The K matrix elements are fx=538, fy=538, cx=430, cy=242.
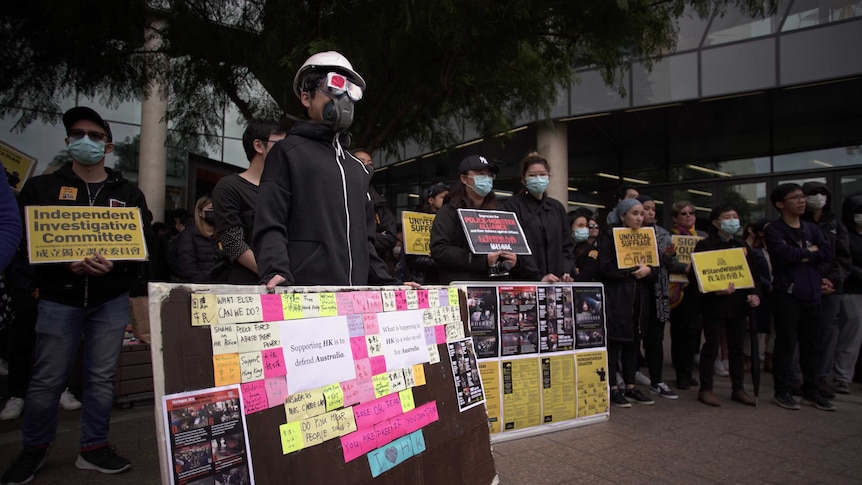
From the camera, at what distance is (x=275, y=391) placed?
194cm

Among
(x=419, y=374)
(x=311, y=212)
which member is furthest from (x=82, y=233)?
(x=419, y=374)

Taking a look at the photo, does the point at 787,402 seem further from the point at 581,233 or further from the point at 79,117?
the point at 79,117

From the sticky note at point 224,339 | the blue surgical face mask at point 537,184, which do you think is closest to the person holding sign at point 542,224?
the blue surgical face mask at point 537,184

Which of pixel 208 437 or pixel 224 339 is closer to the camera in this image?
pixel 208 437

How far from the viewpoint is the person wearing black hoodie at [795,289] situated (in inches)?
212

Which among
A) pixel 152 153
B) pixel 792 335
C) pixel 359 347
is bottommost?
pixel 792 335

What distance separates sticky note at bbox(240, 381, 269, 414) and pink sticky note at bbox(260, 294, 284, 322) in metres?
0.23

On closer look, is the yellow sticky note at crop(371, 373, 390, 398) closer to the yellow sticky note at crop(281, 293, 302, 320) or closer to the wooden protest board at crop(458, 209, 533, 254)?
the yellow sticky note at crop(281, 293, 302, 320)

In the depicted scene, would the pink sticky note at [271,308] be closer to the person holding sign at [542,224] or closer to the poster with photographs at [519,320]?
the poster with photographs at [519,320]

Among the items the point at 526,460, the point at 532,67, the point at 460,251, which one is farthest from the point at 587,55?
the point at 526,460

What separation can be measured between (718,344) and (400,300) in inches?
171

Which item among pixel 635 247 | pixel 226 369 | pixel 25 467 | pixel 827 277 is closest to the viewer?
pixel 226 369

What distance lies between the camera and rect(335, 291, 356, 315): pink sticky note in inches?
90.0

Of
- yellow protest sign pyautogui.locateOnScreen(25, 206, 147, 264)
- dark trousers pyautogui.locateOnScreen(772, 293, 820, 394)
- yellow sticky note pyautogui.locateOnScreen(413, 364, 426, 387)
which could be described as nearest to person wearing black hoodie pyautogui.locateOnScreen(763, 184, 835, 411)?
dark trousers pyautogui.locateOnScreen(772, 293, 820, 394)
